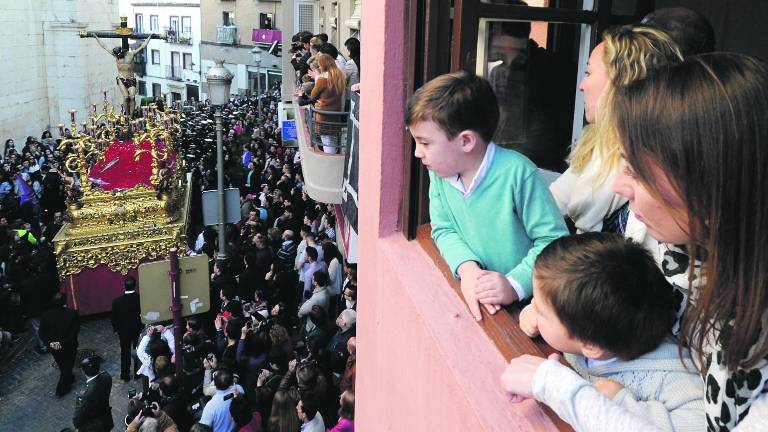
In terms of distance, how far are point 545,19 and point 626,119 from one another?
5.30 ft

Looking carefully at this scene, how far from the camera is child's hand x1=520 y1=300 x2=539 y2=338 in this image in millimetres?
1915

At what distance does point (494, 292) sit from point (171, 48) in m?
55.9

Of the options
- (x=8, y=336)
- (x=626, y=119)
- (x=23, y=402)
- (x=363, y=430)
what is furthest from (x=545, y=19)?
(x=8, y=336)

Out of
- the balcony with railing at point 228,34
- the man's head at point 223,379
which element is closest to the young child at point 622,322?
the man's head at point 223,379

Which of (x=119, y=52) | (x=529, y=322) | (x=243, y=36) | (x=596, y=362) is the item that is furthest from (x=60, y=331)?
(x=243, y=36)

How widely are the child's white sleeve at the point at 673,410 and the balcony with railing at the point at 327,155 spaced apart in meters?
9.06

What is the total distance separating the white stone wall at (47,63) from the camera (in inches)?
952

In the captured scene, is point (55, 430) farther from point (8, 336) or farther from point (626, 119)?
point (626, 119)

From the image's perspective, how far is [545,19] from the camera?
2.75m

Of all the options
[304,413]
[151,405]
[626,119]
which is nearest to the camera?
[626,119]

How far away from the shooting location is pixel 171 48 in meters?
53.3

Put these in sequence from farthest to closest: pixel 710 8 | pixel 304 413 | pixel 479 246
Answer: pixel 304 413
pixel 710 8
pixel 479 246

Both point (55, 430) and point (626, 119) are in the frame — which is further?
point (55, 430)

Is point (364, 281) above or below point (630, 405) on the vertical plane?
below
